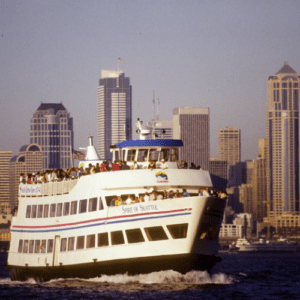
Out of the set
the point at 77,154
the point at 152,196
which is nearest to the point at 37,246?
the point at 152,196

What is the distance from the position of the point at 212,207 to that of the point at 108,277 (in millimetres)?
6973

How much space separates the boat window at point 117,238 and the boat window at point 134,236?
43 centimetres

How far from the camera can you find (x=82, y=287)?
4203cm

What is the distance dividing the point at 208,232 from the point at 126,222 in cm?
457

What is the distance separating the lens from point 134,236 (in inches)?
1623

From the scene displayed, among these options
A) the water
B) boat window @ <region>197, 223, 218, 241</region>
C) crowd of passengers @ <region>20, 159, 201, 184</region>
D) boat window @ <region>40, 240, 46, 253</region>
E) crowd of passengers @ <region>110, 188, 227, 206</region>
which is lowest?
the water

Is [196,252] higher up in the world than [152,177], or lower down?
lower down

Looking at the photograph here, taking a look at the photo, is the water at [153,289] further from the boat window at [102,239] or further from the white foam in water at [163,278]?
the boat window at [102,239]

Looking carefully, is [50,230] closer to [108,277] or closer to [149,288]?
[108,277]

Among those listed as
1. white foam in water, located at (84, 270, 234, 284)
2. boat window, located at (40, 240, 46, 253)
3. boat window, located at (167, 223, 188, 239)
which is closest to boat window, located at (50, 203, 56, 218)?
boat window, located at (40, 240, 46, 253)

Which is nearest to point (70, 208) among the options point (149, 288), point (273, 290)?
point (149, 288)

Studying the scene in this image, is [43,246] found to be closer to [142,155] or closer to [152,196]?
[142,155]

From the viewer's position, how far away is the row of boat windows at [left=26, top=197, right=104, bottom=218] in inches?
1720

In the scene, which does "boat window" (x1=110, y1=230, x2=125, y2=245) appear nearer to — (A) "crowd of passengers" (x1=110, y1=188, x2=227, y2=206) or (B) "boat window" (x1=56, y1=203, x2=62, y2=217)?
(A) "crowd of passengers" (x1=110, y1=188, x2=227, y2=206)
